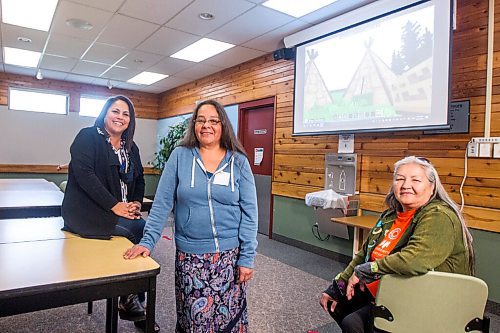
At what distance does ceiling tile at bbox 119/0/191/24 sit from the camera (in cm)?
336

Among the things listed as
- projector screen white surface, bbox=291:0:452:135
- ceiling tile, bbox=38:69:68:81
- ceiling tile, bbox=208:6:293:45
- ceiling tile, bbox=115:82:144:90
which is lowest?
projector screen white surface, bbox=291:0:452:135

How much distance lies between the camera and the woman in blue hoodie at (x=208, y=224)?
1.46 meters

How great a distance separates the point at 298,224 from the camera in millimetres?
4348

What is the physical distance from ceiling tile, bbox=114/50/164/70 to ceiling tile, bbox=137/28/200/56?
0.22m

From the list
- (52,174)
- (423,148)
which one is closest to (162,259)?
(423,148)

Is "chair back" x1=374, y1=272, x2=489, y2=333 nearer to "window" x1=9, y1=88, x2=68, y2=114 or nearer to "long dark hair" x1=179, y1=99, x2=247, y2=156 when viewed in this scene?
"long dark hair" x1=179, y1=99, x2=247, y2=156

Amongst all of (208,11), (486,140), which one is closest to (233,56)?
(208,11)

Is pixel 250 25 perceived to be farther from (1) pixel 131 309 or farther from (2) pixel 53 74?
(2) pixel 53 74

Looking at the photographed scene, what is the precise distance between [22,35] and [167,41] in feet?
6.10

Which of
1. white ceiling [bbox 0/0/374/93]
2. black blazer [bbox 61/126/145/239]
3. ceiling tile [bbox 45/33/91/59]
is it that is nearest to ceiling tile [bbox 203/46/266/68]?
white ceiling [bbox 0/0/374/93]

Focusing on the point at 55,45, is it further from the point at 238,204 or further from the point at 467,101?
the point at 467,101

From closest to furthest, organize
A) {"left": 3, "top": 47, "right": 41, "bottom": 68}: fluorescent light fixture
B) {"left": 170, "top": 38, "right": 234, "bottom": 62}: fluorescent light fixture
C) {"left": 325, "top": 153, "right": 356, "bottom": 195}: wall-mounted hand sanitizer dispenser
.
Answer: {"left": 325, "top": 153, "right": 356, "bottom": 195}: wall-mounted hand sanitizer dispenser
{"left": 170, "top": 38, "right": 234, "bottom": 62}: fluorescent light fixture
{"left": 3, "top": 47, "right": 41, "bottom": 68}: fluorescent light fixture

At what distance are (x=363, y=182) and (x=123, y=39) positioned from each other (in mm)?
3450

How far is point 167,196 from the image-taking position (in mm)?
1529
